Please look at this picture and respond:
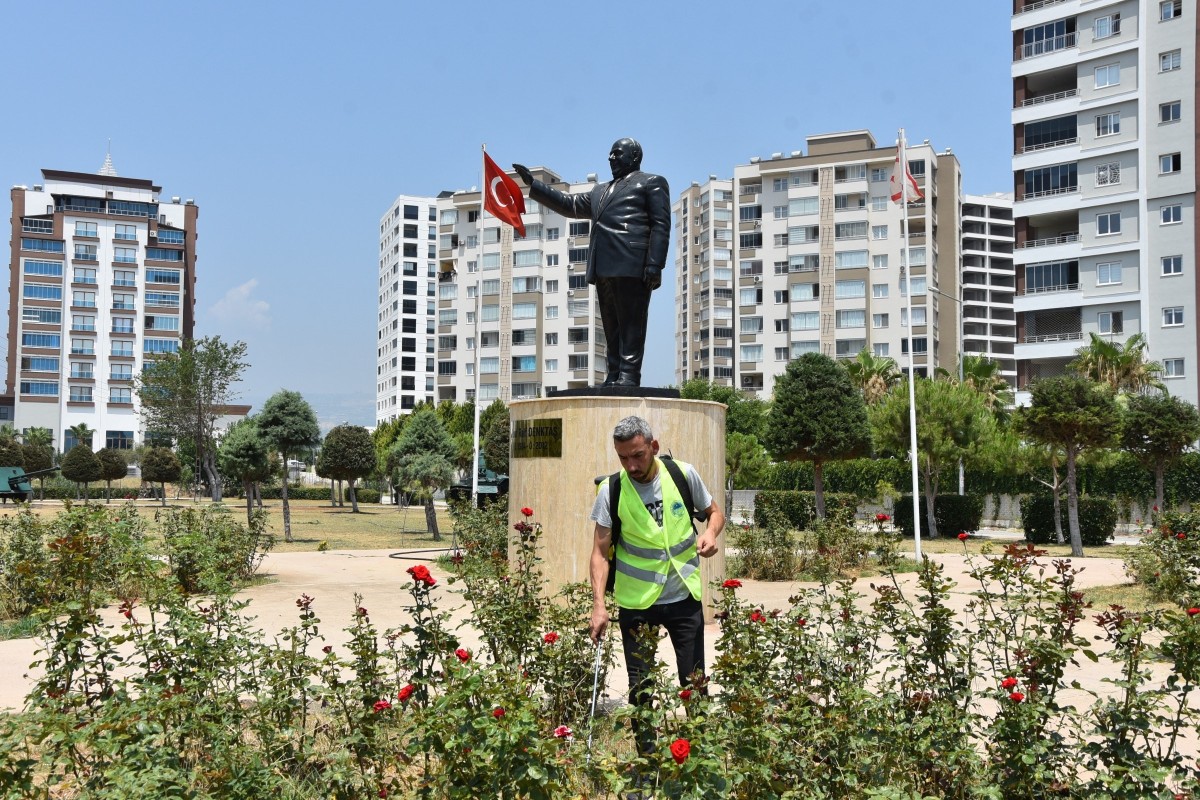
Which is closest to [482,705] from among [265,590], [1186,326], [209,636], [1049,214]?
[209,636]

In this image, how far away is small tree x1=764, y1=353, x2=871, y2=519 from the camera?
25484 mm

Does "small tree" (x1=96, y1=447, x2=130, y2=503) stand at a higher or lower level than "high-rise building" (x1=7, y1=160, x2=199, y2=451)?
lower

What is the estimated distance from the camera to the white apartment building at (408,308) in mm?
108500

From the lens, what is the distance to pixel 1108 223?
4097cm

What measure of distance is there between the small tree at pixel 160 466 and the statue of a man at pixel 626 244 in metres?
51.4

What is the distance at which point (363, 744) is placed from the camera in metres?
3.86

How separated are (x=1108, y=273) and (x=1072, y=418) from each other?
81.5 ft

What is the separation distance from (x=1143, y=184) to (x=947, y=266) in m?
37.5

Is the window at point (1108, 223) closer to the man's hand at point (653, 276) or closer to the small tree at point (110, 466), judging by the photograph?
the man's hand at point (653, 276)

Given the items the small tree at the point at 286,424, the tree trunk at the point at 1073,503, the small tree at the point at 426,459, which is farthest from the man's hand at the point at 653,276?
the small tree at the point at 286,424

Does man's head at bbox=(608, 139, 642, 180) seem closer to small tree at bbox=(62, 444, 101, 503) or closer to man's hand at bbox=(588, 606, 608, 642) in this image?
man's hand at bbox=(588, 606, 608, 642)

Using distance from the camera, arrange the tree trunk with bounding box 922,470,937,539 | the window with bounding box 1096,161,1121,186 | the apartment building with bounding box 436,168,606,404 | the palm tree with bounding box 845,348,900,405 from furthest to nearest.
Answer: the apartment building with bounding box 436,168,606,404 < the palm tree with bounding box 845,348,900,405 < the window with bounding box 1096,161,1121,186 < the tree trunk with bounding box 922,470,937,539

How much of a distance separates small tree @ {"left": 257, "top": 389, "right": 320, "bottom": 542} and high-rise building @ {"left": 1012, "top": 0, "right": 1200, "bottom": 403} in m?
29.8

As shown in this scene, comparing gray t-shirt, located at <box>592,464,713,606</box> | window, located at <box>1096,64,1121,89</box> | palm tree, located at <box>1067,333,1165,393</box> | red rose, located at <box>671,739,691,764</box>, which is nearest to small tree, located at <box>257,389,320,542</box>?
gray t-shirt, located at <box>592,464,713,606</box>
